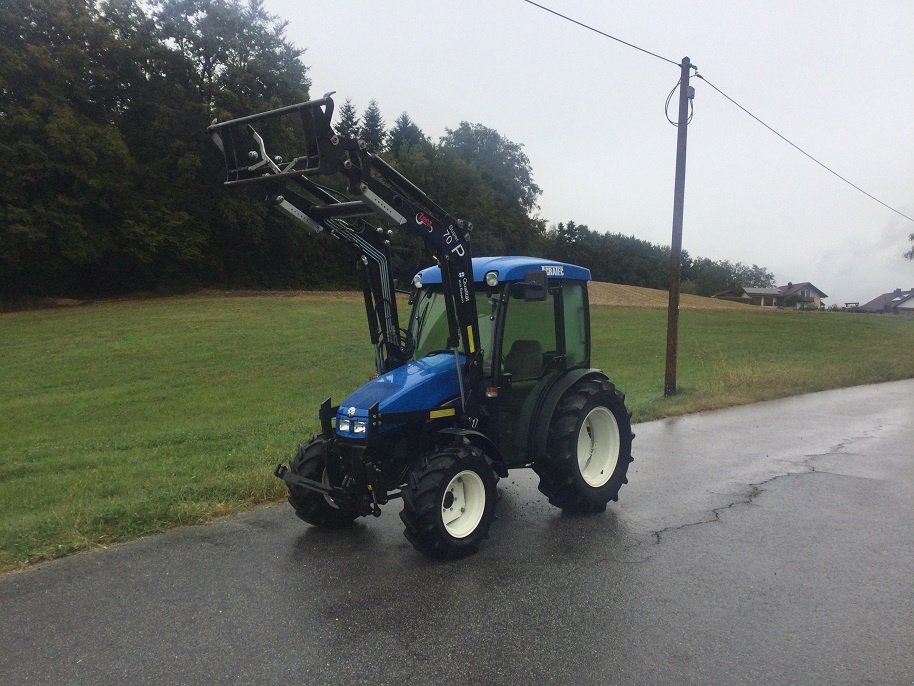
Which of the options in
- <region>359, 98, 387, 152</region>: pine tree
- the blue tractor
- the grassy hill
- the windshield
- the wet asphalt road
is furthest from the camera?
<region>359, 98, 387, 152</region>: pine tree

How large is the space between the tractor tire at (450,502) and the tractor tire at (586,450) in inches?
28.7

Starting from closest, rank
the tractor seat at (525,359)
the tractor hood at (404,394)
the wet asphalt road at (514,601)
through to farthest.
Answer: the wet asphalt road at (514,601) → the tractor hood at (404,394) → the tractor seat at (525,359)

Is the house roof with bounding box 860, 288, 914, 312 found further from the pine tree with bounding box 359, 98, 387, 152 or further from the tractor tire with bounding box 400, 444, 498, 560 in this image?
the tractor tire with bounding box 400, 444, 498, 560

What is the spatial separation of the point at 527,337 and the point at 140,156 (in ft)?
150

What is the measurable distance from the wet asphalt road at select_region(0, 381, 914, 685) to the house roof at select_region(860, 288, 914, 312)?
380 feet

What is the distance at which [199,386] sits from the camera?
1608cm

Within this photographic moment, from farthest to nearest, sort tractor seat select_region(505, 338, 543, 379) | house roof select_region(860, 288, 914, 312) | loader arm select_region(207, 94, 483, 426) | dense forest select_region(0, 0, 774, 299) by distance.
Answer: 1. house roof select_region(860, 288, 914, 312)
2. dense forest select_region(0, 0, 774, 299)
3. tractor seat select_region(505, 338, 543, 379)
4. loader arm select_region(207, 94, 483, 426)

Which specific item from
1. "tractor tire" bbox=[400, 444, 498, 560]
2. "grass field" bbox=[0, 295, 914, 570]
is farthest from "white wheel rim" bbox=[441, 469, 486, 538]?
"grass field" bbox=[0, 295, 914, 570]

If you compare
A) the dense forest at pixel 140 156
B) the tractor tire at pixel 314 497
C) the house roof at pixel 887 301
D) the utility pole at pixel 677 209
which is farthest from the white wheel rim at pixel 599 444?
the house roof at pixel 887 301

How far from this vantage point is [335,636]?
3.97 meters

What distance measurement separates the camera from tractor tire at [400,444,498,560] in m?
4.82

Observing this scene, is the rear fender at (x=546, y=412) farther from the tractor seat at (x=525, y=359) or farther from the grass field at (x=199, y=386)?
the grass field at (x=199, y=386)

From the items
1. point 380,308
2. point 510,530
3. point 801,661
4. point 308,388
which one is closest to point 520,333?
point 380,308

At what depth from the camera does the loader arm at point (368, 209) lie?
15.5 feet
